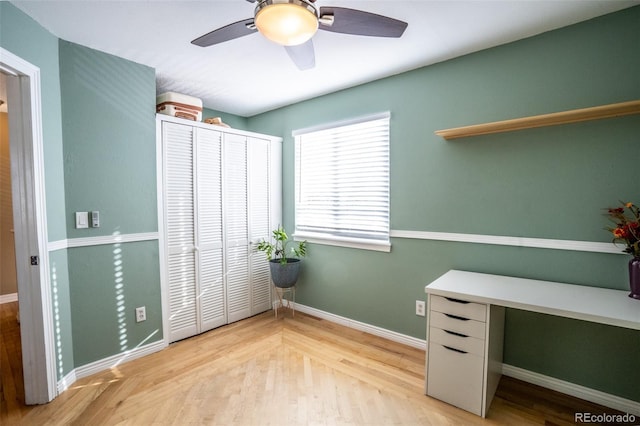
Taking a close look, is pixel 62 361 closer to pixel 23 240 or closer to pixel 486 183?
pixel 23 240

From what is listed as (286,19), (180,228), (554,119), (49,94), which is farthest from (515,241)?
(49,94)

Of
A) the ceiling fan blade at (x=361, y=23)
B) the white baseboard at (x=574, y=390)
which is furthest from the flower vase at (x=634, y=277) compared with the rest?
the ceiling fan blade at (x=361, y=23)

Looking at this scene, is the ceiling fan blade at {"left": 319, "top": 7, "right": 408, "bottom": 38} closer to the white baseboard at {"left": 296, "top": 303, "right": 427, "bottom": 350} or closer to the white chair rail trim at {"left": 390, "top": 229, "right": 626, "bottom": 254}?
the white chair rail trim at {"left": 390, "top": 229, "right": 626, "bottom": 254}

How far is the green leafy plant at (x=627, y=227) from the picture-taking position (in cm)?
164

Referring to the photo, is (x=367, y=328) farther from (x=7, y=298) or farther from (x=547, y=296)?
(x=7, y=298)

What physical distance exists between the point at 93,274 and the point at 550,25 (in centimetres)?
361

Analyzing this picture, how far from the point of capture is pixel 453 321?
1.87 m

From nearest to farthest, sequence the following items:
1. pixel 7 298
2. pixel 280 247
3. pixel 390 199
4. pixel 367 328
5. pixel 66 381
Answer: pixel 66 381 → pixel 390 199 → pixel 367 328 → pixel 280 247 → pixel 7 298

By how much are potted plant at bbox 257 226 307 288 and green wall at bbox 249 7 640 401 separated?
0.80 metres

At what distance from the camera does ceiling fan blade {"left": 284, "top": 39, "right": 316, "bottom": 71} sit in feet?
5.43

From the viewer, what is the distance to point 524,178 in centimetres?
210

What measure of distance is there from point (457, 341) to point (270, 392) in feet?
4.18

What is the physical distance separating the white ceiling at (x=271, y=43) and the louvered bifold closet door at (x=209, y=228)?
0.62 m

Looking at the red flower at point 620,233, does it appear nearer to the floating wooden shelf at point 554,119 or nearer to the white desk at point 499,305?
the white desk at point 499,305
